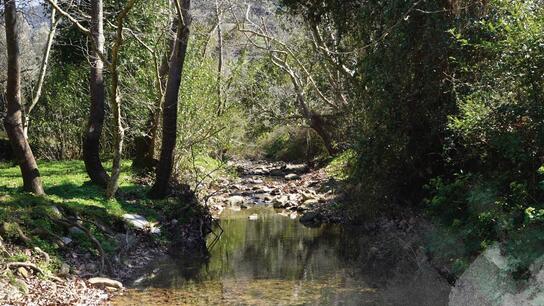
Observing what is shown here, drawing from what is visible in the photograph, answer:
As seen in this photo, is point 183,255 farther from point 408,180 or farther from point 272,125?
point 272,125

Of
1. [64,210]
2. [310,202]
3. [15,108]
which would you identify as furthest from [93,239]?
[310,202]

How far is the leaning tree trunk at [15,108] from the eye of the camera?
436 inches

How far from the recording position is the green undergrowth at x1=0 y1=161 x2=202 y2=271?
29.8ft

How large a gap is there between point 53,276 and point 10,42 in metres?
5.15

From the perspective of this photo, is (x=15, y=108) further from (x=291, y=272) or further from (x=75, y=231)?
(x=291, y=272)

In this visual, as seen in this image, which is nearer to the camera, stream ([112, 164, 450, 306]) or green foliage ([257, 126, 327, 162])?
stream ([112, 164, 450, 306])

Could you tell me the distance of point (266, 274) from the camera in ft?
34.1

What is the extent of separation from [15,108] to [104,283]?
447 cm

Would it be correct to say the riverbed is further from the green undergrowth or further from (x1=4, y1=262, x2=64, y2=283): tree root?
the green undergrowth

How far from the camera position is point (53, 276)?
27.8ft

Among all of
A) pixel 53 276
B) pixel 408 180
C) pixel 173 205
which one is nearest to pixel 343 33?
pixel 408 180

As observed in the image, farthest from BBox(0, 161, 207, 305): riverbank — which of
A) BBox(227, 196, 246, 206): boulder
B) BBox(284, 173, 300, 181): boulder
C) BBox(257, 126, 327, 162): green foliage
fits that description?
BBox(257, 126, 327, 162): green foliage

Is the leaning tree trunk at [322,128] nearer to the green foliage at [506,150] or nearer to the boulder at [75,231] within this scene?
the boulder at [75,231]

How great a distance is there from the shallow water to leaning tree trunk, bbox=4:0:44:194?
313cm
